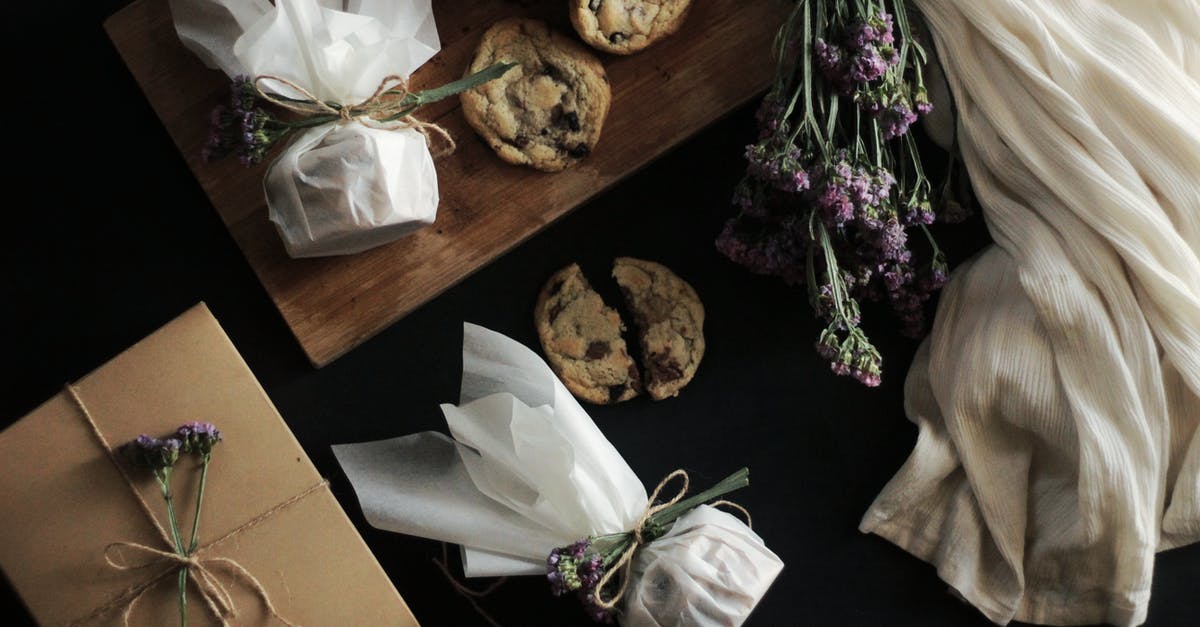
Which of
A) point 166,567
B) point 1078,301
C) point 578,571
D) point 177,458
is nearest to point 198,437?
point 177,458

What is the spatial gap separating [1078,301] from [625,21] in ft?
2.50

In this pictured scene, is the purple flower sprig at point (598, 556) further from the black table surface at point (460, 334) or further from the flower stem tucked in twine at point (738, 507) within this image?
the black table surface at point (460, 334)

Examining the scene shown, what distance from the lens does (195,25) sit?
1476 millimetres

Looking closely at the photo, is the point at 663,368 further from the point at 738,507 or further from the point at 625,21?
the point at 625,21

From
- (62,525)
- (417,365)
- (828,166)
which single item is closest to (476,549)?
(417,365)

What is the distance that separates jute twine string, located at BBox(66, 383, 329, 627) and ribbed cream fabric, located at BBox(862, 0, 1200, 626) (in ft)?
3.14

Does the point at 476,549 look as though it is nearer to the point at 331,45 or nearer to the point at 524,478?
the point at 524,478

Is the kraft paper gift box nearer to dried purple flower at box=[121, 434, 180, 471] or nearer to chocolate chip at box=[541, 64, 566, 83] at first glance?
dried purple flower at box=[121, 434, 180, 471]

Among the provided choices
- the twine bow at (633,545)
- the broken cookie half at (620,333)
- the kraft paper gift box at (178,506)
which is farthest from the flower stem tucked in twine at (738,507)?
the kraft paper gift box at (178,506)

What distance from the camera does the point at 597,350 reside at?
5.37ft

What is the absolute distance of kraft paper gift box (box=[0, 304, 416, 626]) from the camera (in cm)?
136

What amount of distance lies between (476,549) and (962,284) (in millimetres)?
825

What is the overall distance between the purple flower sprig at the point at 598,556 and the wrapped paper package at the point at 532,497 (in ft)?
0.06

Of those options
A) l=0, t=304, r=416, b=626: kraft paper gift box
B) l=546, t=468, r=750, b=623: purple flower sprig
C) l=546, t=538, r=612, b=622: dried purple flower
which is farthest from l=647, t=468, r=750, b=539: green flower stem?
l=0, t=304, r=416, b=626: kraft paper gift box
